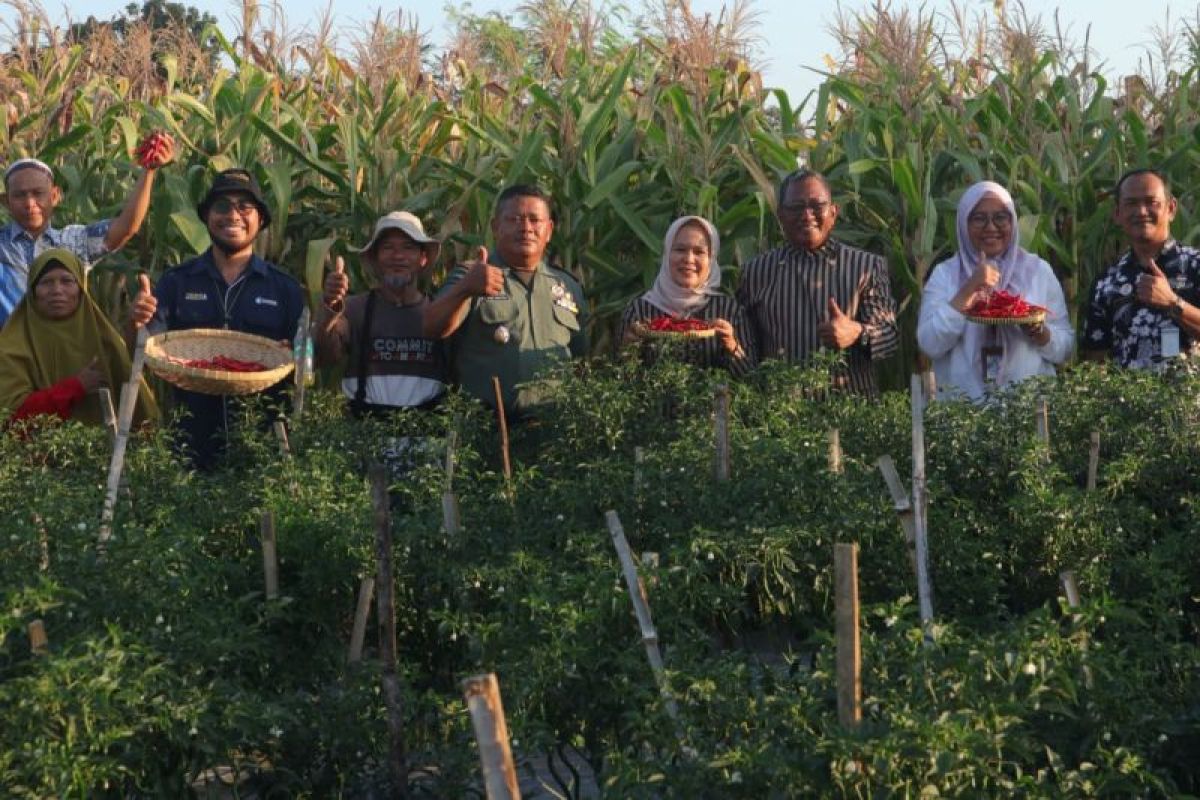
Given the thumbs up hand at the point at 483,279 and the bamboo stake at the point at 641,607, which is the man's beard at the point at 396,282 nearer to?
the thumbs up hand at the point at 483,279

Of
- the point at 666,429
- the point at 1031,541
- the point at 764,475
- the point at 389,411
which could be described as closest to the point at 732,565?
the point at 764,475

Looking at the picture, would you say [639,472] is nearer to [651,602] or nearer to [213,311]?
[651,602]

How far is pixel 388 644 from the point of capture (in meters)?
3.99

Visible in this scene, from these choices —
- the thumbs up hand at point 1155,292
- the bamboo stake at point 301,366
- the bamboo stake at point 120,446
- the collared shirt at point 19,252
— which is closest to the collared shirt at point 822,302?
the thumbs up hand at point 1155,292

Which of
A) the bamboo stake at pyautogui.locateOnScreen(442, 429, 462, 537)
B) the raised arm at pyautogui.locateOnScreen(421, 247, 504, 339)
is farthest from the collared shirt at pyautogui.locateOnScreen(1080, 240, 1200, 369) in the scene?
the bamboo stake at pyautogui.locateOnScreen(442, 429, 462, 537)

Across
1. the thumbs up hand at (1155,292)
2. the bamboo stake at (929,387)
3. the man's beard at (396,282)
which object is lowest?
the bamboo stake at (929,387)

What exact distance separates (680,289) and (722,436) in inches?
58.6

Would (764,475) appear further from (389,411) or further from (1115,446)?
(389,411)

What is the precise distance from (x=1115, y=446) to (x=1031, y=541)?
0.80 meters

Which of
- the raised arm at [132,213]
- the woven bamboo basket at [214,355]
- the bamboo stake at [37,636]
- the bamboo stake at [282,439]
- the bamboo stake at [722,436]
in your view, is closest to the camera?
the bamboo stake at [37,636]

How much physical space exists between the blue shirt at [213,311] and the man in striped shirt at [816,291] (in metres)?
1.74

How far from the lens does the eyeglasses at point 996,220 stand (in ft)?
21.4

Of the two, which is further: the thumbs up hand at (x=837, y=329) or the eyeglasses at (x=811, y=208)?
the eyeglasses at (x=811, y=208)

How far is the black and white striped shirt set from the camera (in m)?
6.39
